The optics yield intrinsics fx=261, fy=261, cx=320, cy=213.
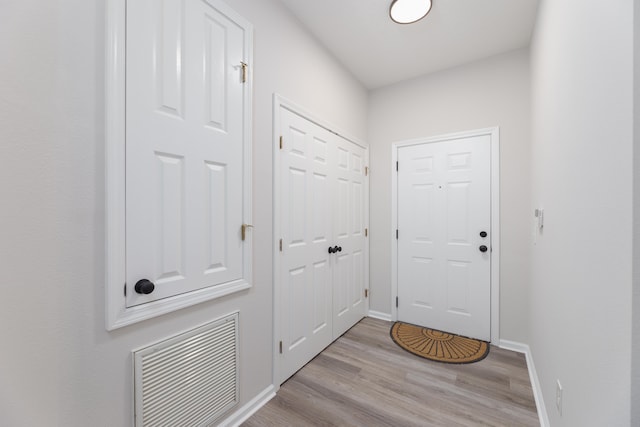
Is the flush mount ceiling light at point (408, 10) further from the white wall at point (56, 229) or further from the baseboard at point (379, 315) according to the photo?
the baseboard at point (379, 315)

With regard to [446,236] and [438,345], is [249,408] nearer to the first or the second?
[438,345]

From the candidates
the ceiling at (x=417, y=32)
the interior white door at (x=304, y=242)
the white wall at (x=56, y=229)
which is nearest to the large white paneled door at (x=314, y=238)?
the interior white door at (x=304, y=242)

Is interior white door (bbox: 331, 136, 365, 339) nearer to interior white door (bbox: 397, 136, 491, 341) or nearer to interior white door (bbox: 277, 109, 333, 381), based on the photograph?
interior white door (bbox: 277, 109, 333, 381)

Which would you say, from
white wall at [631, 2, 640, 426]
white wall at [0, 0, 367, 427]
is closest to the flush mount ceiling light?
white wall at [631, 2, 640, 426]

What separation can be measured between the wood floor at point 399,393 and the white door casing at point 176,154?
904 millimetres

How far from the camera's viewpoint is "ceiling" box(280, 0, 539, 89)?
1964 mm

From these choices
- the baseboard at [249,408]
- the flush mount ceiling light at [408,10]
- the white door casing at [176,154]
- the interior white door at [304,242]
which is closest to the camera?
the white door casing at [176,154]

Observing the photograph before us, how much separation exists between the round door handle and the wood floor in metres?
1.07

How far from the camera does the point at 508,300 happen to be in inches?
98.1

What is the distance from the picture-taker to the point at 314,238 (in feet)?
7.52

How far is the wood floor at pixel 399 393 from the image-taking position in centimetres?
161

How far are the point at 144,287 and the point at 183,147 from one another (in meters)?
0.68

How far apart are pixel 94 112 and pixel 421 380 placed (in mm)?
2535

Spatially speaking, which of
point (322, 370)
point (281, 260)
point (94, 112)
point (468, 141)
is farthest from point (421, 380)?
point (94, 112)
